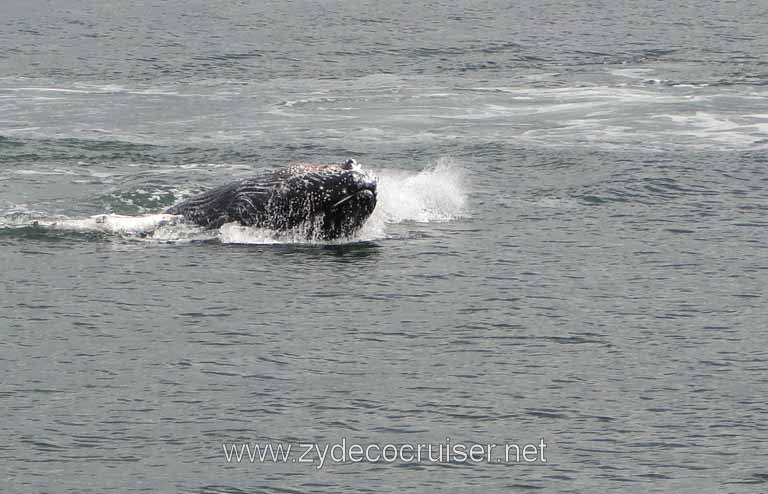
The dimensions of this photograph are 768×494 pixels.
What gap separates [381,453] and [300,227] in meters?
8.60

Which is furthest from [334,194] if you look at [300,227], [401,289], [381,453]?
[381,453]

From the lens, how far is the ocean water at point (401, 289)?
1457 cm

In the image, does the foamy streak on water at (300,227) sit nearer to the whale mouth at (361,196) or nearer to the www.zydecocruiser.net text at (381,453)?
the whale mouth at (361,196)

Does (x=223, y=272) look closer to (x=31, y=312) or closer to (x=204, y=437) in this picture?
(x=31, y=312)

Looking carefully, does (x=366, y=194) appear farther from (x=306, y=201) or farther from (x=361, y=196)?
(x=306, y=201)

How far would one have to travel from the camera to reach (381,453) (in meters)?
14.4

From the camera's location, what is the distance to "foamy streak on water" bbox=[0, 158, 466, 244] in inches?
898

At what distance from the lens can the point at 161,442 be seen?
48.0ft

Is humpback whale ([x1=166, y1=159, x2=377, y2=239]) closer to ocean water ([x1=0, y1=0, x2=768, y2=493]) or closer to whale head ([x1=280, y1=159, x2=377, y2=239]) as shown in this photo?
whale head ([x1=280, y1=159, x2=377, y2=239])

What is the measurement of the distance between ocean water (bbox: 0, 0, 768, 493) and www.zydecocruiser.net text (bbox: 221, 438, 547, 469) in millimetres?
135

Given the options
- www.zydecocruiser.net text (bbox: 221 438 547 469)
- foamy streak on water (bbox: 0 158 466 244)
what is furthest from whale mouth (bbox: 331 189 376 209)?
www.zydecocruiser.net text (bbox: 221 438 547 469)

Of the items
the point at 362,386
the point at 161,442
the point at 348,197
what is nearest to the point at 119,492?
the point at 161,442

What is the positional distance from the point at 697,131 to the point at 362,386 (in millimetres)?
19035

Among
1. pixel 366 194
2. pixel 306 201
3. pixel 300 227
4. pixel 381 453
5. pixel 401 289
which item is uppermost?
pixel 366 194
